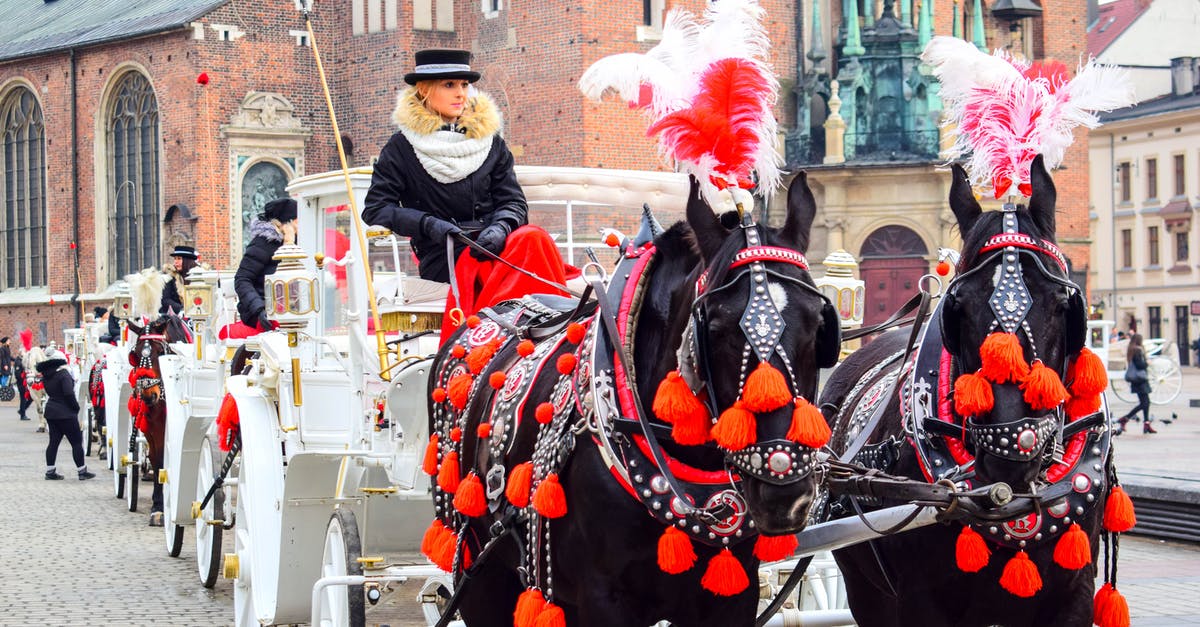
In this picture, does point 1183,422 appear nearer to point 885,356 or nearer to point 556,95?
point 556,95

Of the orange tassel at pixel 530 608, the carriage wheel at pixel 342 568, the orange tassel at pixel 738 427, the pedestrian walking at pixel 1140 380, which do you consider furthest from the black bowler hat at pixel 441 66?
the pedestrian walking at pixel 1140 380

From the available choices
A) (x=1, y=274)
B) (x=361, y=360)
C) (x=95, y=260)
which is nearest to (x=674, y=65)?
(x=361, y=360)

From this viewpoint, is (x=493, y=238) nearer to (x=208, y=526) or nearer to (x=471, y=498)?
(x=471, y=498)

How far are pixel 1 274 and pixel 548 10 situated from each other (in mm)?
18867

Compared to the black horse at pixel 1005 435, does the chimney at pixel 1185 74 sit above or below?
above

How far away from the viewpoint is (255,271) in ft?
32.9

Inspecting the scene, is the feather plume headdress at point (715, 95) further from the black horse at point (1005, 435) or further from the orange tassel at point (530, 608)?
the orange tassel at point (530, 608)

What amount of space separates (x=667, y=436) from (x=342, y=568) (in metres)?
2.91

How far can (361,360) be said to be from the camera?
22.2 ft

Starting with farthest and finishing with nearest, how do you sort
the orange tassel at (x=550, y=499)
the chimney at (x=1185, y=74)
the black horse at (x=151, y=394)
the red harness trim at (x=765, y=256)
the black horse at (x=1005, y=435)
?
1. the chimney at (x=1185, y=74)
2. the black horse at (x=151, y=394)
3. the black horse at (x=1005, y=435)
4. the orange tassel at (x=550, y=499)
5. the red harness trim at (x=765, y=256)

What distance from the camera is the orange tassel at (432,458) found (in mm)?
5418

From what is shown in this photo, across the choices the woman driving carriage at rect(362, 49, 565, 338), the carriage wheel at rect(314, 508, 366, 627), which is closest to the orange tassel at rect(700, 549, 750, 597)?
the woman driving carriage at rect(362, 49, 565, 338)

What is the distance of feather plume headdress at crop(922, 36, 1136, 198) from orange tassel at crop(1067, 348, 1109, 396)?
0.64 metres

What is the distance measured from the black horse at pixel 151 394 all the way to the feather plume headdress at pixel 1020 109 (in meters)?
9.16
